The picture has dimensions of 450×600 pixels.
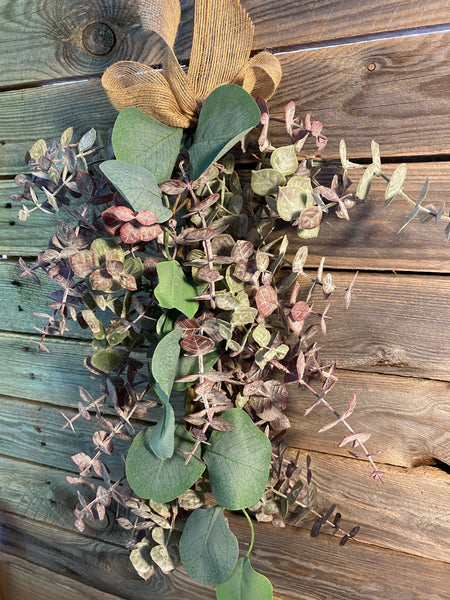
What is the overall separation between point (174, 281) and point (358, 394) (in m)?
0.35

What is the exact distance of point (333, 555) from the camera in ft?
2.52

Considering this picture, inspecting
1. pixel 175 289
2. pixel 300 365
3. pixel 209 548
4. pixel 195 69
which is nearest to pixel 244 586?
pixel 209 548

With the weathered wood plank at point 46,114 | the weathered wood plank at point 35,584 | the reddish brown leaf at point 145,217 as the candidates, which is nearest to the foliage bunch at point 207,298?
the reddish brown leaf at point 145,217

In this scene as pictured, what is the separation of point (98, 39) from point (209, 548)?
0.86m

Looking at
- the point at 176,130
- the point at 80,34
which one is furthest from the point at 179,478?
the point at 80,34

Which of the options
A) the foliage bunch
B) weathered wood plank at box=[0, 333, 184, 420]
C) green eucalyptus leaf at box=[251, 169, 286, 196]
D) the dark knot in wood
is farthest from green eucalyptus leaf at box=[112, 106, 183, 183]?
weathered wood plank at box=[0, 333, 184, 420]

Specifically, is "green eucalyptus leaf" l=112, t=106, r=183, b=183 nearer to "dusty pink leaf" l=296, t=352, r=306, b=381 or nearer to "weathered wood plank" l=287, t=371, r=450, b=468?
"dusty pink leaf" l=296, t=352, r=306, b=381

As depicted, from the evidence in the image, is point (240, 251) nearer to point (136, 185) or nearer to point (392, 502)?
point (136, 185)

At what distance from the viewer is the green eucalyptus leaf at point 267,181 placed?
0.58 metres

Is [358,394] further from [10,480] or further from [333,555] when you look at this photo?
[10,480]

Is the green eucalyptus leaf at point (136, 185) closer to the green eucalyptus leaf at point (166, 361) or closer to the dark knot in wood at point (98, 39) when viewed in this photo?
the green eucalyptus leaf at point (166, 361)

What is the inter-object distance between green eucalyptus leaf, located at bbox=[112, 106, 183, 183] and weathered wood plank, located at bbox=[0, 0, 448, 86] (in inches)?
5.3

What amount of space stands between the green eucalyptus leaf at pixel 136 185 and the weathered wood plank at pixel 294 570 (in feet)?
1.92

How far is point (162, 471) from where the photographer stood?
0.62 metres
